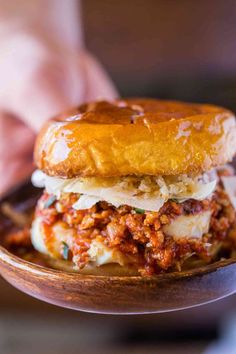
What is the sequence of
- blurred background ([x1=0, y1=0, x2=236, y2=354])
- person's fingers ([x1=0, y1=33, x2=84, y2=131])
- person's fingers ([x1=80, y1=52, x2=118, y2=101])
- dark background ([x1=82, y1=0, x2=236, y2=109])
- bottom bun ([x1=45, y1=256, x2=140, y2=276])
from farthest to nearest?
1. dark background ([x1=82, y1=0, x2=236, y2=109])
2. blurred background ([x1=0, y1=0, x2=236, y2=354])
3. person's fingers ([x1=80, y1=52, x2=118, y2=101])
4. person's fingers ([x1=0, y1=33, x2=84, y2=131])
5. bottom bun ([x1=45, y1=256, x2=140, y2=276])

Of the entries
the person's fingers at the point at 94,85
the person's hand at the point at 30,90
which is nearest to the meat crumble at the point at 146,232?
the person's hand at the point at 30,90

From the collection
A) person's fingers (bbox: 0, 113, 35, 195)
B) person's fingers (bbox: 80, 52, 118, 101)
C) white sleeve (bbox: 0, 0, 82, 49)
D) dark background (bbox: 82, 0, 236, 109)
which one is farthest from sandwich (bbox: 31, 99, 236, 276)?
dark background (bbox: 82, 0, 236, 109)

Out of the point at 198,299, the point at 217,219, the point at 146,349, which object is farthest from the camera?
the point at 146,349

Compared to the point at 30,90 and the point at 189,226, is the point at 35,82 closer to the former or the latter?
the point at 30,90

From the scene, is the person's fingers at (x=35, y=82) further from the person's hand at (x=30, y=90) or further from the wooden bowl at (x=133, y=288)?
the wooden bowl at (x=133, y=288)

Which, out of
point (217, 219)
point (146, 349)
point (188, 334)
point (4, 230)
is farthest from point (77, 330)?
point (217, 219)

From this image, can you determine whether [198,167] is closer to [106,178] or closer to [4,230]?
[106,178]

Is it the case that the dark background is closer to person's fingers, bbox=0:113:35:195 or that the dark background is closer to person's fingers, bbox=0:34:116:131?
person's fingers, bbox=0:34:116:131
